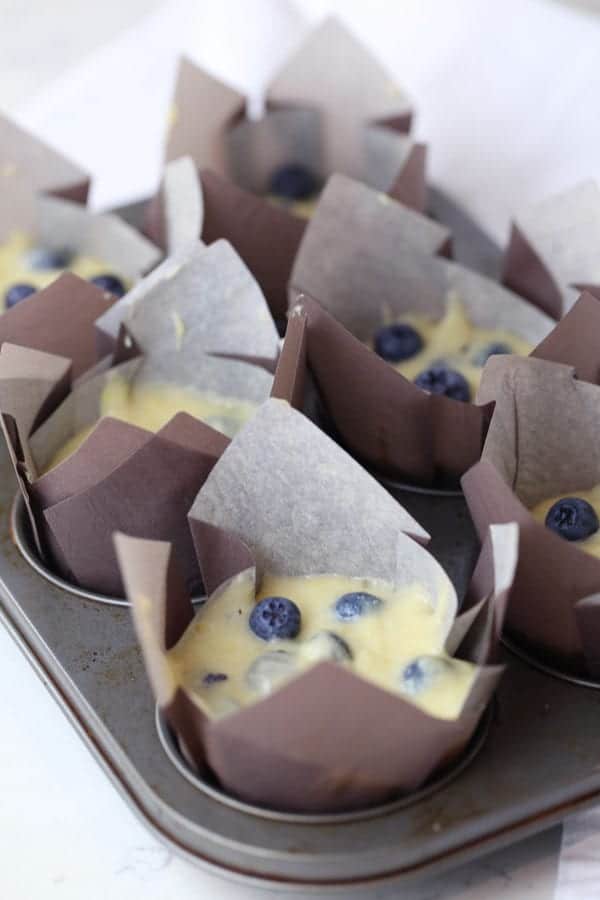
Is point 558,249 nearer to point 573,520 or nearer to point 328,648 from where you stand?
point 573,520

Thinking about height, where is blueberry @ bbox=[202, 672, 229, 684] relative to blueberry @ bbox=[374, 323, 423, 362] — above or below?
below

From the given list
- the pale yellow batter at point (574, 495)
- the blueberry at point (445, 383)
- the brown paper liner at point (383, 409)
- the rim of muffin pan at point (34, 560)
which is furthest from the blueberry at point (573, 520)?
the rim of muffin pan at point (34, 560)

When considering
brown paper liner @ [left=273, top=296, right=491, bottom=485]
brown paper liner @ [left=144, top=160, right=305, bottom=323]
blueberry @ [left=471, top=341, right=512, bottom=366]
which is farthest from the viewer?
brown paper liner @ [left=144, top=160, right=305, bottom=323]

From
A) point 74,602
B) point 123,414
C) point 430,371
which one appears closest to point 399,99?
point 430,371

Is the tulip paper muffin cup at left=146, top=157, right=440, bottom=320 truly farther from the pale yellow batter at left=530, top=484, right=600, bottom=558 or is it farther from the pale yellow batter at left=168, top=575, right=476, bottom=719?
the pale yellow batter at left=168, top=575, right=476, bottom=719

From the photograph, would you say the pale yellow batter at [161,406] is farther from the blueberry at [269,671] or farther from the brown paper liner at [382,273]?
the blueberry at [269,671]

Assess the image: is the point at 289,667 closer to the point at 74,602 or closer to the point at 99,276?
the point at 74,602

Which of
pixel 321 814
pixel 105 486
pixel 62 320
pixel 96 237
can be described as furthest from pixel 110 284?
pixel 321 814

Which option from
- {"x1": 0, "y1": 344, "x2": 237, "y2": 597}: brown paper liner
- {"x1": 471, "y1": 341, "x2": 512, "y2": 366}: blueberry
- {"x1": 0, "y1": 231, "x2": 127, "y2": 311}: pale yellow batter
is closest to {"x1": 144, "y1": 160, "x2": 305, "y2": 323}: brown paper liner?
{"x1": 0, "y1": 231, "x2": 127, "y2": 311}: pale yellow batter
